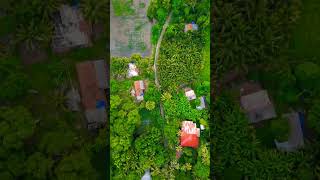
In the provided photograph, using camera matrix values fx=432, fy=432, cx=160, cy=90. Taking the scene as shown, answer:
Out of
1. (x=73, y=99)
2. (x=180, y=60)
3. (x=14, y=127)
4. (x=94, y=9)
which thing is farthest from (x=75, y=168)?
(x=94, y=9)

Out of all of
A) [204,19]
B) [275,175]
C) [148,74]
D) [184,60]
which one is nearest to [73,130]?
[148,74]

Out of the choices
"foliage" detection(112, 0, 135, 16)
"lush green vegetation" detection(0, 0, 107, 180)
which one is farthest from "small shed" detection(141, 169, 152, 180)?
"foliage" detection(112, 0, 135, 16)

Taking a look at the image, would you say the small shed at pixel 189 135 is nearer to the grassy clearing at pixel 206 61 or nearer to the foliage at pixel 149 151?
the foliage at pixel 149 151

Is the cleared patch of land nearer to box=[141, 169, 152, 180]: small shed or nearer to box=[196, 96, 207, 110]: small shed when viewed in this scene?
box=[196, 96, 207, 110]: small shed

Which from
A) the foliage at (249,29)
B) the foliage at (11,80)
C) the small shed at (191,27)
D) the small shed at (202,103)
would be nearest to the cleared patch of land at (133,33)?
the small shed at (191,27)

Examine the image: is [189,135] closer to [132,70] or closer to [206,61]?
[206,61]
